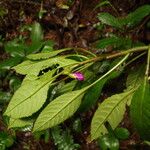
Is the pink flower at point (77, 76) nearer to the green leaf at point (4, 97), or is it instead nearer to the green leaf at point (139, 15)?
the green leaf at point (139, 15)

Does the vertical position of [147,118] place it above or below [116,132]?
above

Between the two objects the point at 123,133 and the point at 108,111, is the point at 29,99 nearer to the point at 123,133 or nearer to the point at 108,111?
the point at 108,111

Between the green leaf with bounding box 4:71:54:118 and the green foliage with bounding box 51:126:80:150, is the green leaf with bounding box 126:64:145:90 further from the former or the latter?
the green foliage with bounding box 51:126:80:150

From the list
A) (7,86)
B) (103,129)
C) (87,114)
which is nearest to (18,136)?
(7,86)

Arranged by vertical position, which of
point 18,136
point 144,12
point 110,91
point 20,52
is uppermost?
point 144,12

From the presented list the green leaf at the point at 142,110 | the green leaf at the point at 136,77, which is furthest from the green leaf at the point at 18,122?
the green leaf at the point at 136,77

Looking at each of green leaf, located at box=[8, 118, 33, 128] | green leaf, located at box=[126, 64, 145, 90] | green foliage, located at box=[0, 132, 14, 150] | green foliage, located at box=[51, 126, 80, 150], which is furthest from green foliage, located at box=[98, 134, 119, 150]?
green leaf, located at box=[8, 118, 33, 128]

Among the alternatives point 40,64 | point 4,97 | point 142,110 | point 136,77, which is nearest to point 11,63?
point 4,97

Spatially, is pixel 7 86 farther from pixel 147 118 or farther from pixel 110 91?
pixel 147 118
